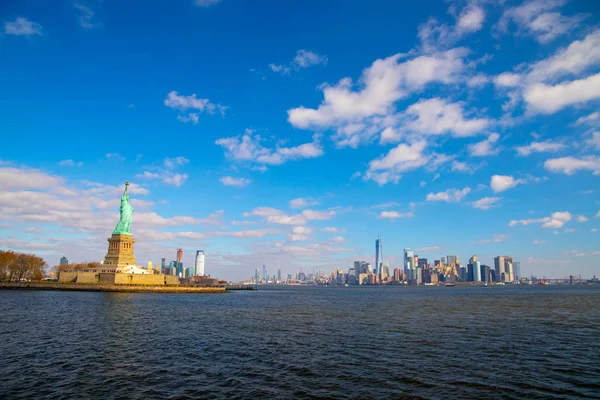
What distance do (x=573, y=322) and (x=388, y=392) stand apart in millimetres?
44317

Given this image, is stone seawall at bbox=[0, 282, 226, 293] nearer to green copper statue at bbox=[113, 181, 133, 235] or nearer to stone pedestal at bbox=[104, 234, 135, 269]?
stone pedestal at bbox=[104, 234, 135, 269]

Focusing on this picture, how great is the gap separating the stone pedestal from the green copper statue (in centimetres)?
212

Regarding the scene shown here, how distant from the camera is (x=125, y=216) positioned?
135875 millimetres

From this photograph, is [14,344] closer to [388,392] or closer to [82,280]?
[388,392]

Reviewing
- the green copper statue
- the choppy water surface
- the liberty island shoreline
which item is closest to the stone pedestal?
the green copper statue

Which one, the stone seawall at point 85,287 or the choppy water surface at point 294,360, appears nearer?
the choppy water surface at point 294,360

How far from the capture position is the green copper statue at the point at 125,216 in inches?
5256

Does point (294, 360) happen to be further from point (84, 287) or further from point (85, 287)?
point (84, 287)

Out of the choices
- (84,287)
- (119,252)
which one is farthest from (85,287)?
(119,252)

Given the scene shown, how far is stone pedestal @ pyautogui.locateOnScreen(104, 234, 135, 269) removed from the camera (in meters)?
127

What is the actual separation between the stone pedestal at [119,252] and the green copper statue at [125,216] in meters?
2.12

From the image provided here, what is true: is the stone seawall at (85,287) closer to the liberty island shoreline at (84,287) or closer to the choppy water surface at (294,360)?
the liberty island shoreline at (84,287)

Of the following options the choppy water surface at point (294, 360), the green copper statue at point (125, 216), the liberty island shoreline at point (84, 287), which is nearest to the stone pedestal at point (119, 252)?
the green copper statue at point (125, 216)

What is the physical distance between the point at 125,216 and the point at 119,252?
14162mm
